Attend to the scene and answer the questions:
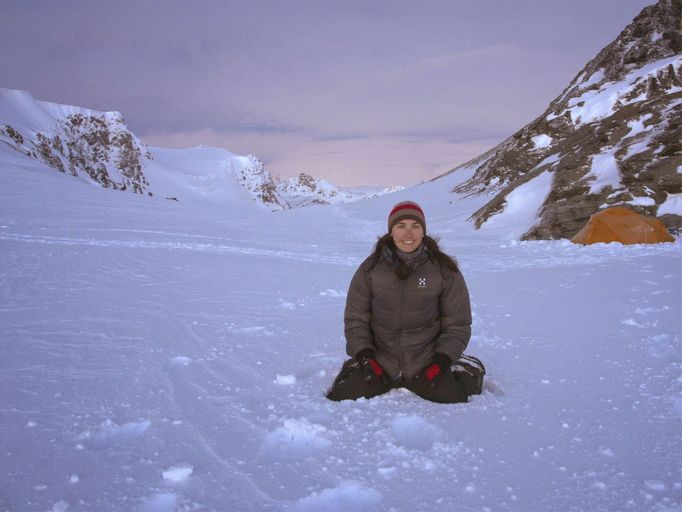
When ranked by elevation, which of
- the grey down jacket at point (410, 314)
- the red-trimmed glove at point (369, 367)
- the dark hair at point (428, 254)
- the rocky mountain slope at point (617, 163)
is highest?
the rocky mountain slope at point (617, 163)

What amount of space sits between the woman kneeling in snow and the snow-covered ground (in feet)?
0.62

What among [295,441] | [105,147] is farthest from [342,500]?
[105,147]

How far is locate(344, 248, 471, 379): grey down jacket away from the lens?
3328 mm

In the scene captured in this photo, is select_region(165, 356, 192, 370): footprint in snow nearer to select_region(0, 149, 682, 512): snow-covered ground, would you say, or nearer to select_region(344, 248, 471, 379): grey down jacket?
select_region(0, 149, 682, 512): snow-covered ground

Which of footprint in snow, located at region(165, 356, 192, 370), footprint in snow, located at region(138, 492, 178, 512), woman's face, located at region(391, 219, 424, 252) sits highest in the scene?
woman's face, located at region(391, 219, 424, 252)

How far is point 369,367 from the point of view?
332cm

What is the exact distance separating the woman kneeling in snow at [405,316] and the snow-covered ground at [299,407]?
188 mm

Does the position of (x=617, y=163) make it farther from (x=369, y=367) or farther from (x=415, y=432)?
(x=415, y=432)

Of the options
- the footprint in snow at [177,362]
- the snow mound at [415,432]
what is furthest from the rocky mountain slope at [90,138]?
the snow mound at [415,432]

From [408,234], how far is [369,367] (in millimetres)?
1071

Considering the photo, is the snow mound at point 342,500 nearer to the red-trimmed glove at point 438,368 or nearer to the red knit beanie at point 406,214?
the red-trimmed glove at point 438,368

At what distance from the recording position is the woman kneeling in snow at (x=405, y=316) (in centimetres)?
329

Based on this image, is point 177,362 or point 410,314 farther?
point 177,362

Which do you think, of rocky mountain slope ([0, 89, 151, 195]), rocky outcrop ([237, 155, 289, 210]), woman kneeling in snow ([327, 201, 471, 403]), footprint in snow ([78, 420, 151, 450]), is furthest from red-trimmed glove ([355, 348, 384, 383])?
rocky outcrop ([237, 155, 289, 210])
